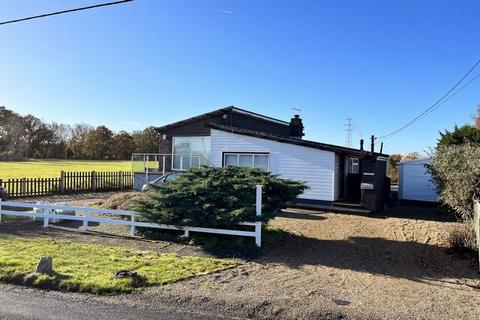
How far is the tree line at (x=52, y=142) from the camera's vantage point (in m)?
71.5

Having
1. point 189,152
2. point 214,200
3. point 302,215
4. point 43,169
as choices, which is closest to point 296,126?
point 189,152

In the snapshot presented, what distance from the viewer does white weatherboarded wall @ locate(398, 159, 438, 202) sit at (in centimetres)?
2117

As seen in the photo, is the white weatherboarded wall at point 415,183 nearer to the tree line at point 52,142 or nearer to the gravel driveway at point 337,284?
the gravel driveway at point 337,284

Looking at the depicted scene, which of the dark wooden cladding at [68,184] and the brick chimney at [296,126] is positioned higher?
the brick chimney at [296,126]

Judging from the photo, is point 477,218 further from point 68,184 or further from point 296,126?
point 68,184

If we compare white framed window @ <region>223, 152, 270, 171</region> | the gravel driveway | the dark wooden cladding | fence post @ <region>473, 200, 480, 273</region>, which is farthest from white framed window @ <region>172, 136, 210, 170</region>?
fence post @ <region>473, 200, 480, 273</region>

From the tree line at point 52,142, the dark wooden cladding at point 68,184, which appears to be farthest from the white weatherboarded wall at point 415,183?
the tree line at point 52,142

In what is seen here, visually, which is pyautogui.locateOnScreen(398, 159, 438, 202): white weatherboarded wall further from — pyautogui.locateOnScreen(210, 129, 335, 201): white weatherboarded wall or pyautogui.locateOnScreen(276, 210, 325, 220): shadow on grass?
pyautogui.locateOnScreen(276, 210, 325, 220): shadow on grass

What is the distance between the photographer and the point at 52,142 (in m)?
78.4

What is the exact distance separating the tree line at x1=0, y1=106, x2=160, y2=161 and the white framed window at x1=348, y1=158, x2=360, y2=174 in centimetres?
5096

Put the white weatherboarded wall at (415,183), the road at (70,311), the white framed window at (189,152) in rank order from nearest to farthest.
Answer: the road at (70,311), the white weatherboarded wall at (415,183), the white framed window at (189,152)

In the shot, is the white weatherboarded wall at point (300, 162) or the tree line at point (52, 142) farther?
the tree line at point (52, 142)

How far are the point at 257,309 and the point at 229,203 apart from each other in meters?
4.24

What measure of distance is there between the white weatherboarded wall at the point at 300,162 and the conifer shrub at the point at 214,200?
6.85m
